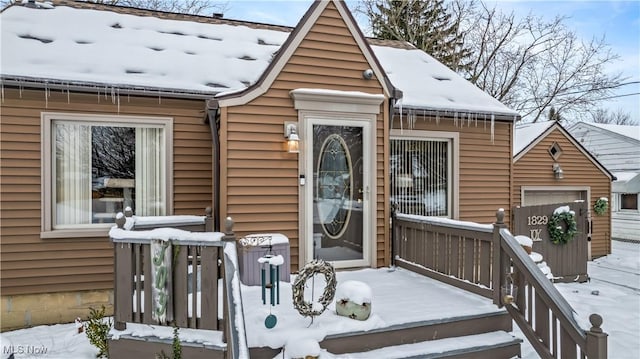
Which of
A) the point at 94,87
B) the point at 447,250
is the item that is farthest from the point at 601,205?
the point at 94,87

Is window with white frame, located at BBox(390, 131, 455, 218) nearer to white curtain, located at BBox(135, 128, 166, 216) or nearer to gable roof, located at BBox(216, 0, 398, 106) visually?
gable roof, located at BBox(216, 0, 398, 106)

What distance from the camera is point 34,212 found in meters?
5.28

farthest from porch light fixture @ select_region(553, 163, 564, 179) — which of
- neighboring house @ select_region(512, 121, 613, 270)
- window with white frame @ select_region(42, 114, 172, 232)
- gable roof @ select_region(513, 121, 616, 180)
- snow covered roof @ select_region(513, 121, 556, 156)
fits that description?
window with white frame @ select_region(42, 114, 172, 232)

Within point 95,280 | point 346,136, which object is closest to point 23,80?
point 95,280

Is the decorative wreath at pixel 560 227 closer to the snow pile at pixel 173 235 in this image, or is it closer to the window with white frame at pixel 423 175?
the window with white frame at pixel 423 175

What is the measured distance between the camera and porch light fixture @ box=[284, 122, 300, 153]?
196 inches

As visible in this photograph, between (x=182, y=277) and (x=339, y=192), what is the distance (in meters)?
2.56

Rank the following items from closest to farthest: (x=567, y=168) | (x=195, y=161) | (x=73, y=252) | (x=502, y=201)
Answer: (x=73, y=252), (x=195, y=161), (x=502, y=201), (x=567, y=168)

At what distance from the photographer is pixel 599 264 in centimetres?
1057

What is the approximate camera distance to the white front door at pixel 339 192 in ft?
17.2

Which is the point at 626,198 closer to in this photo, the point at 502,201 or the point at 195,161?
the point at 502,201

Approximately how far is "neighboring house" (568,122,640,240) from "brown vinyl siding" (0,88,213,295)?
1506 cm

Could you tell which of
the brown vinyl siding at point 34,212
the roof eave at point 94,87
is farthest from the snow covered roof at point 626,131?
the brown vinyl siding at point 34,212

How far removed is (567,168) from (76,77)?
10.8m
